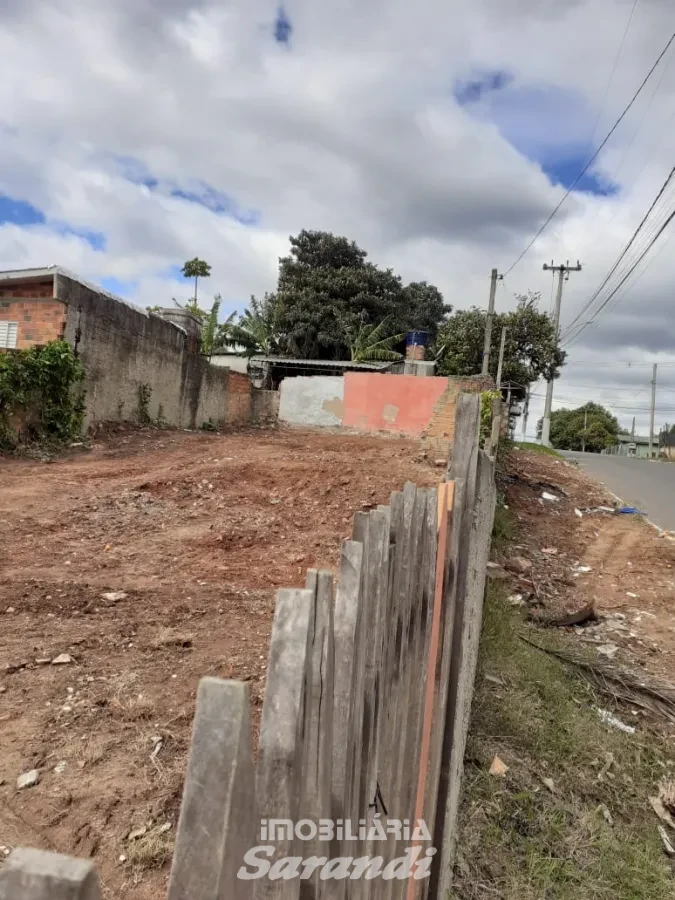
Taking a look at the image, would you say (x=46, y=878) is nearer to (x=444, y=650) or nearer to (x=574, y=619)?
(x=444, y=650)

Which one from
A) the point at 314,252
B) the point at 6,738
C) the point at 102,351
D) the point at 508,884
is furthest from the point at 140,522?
the point at 314,252

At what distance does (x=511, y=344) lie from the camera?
29.4 meters

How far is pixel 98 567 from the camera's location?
183 inches

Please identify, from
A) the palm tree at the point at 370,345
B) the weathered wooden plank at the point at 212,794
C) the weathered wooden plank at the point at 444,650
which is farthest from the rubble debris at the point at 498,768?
the palm tree at the point at 370,345

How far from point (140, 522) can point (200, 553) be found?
1171 mm

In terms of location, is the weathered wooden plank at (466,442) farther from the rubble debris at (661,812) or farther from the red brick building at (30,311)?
the red brick building at (30,311)

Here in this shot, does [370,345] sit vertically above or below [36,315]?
above

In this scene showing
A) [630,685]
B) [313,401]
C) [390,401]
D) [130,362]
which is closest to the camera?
[630,685]

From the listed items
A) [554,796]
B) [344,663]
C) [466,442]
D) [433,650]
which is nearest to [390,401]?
[554,796]

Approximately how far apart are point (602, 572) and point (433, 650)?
5927 mm

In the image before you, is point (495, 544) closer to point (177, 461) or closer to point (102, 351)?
point (177, 461)

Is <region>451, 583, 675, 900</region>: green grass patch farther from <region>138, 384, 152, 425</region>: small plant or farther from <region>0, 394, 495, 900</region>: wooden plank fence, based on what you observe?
<region>138, 384, 152, 425</region>: small plant

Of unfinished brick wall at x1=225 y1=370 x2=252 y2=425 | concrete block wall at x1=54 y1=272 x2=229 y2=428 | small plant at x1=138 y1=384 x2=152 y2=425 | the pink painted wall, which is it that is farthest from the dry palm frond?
unfinished brick wall at x1=225 y1=370 x2=252 y2=425

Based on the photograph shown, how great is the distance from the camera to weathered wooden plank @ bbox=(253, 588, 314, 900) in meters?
0.80
